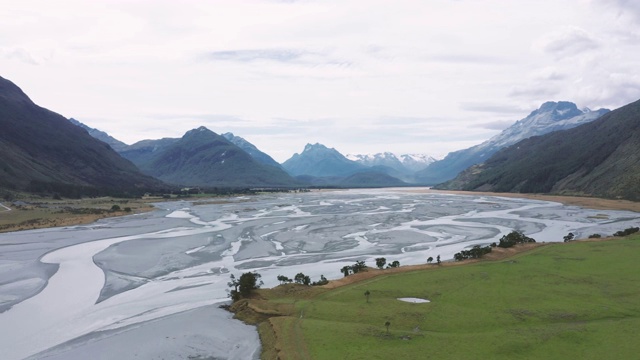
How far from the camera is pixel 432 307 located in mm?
37312

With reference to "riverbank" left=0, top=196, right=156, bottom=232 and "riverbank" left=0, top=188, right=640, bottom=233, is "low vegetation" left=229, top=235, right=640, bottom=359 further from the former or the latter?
"riverbank" left=0, top=188, right=640, bottom=233

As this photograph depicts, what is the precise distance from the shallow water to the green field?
24.9ft

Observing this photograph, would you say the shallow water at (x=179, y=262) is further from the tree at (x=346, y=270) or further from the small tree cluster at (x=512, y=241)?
the small tree cluster at (x=512, y=241)

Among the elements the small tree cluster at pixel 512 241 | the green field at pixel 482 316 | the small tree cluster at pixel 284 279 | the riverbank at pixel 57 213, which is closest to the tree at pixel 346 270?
the green field at pixel 482 316

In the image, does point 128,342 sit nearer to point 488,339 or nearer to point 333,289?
point 333,289

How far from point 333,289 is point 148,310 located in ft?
59.4

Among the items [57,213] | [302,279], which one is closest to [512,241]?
[302,279]

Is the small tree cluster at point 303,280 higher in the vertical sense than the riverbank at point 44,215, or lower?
lower

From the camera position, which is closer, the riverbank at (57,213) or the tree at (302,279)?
the tree at (302,279)

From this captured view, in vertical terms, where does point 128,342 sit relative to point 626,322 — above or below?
below

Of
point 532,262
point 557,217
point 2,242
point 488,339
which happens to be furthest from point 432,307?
point 557,217

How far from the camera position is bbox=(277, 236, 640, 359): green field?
93.4ft

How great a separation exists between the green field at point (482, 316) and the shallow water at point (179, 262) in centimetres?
760

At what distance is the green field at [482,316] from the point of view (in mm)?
28453
